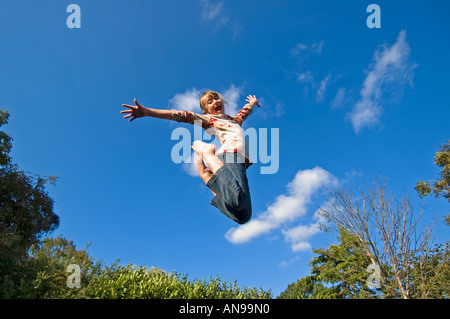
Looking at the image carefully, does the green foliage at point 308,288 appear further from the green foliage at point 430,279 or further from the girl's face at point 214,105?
the girl's face at point 214,105

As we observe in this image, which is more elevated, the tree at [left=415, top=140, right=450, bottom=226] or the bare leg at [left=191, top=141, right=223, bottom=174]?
the tree at [left=415, top=140, right=450, bottom=226]

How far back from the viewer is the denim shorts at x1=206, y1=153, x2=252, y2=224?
3.04 metres

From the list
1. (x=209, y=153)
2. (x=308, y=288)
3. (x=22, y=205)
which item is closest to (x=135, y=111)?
(x=209, y=153)

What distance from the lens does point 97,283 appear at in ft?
48.3

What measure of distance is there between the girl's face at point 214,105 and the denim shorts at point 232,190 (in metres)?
0.90

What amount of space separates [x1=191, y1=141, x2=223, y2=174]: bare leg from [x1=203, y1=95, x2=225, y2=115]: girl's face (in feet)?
2.47

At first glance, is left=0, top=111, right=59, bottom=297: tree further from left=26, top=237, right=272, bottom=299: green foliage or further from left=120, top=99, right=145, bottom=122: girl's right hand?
left=120, top=99, right=145, bottom=122: girl's right hand

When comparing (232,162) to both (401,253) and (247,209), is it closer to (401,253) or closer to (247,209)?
(247,209)

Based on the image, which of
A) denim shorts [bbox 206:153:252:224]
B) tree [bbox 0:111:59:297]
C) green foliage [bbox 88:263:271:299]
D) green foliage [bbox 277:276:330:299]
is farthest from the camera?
green foliage [bbox 277:276:330:299]

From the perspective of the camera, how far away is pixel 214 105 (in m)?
4.09

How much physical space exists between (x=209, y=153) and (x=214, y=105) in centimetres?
99

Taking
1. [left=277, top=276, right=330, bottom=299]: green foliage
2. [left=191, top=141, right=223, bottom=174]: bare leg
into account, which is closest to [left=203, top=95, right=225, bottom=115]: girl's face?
[left=191, top=141, right=223, bottom=174]: bare leg

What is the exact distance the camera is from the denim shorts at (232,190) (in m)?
3.04
